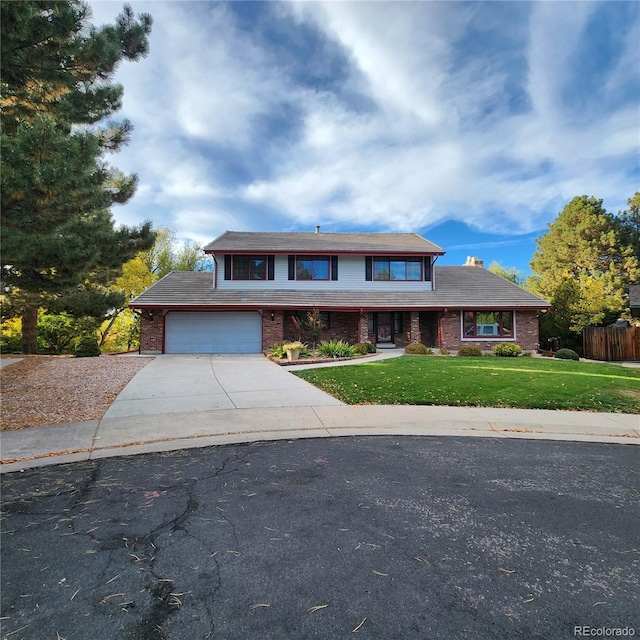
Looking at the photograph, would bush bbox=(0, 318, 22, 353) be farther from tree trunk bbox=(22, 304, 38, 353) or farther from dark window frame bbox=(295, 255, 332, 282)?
dark window frame bbox=(295, 255, 332, 282)

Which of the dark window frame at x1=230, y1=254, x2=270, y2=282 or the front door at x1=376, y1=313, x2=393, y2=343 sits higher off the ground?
the dark window frame at x1=230, y1=254, x2=270, y2=282

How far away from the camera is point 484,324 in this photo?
2067 centimetres

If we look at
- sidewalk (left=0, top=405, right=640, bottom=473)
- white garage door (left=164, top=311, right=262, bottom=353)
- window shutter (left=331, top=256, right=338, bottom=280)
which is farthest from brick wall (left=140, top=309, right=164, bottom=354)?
sidewalk (left=0, top=405, right=640, bottom=473)

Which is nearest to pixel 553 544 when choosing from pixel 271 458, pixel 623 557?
pixel 623 557

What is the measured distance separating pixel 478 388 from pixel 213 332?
14.3 meters

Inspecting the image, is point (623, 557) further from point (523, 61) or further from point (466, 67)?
point (523, 61)

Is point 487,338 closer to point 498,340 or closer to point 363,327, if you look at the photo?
point 498,340

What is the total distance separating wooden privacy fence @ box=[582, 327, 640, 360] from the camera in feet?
65.1

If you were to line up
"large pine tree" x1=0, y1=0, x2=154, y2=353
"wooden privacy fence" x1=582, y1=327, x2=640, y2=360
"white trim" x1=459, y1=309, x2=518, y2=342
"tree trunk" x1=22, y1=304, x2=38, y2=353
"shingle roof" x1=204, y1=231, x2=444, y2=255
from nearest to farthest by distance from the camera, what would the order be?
"large pine tree" x1=0, y1=0, x2=154, y2=353
"tree trunk" x1=22, y1=304, x2=38, y2=353
"wooden privacy fence" x1=582, y1=327, x2=640, y2=360
"white trim" x1=459, y1=309, x2=518, y2=342
"shingle roof" x1=204, y1=231, x2=444, y2=255

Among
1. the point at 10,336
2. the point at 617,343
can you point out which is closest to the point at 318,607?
the point at 617,343

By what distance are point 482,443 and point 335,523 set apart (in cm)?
343
